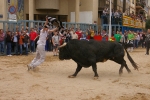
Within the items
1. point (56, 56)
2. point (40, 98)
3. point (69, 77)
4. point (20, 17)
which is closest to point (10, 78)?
point (69, 77)

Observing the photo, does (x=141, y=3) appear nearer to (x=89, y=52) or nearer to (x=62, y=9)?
(x=62, y=9)

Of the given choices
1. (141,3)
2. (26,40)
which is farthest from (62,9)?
(141,3)

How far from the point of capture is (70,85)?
837 cm

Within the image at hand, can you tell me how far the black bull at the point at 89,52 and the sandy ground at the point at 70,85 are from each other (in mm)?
557

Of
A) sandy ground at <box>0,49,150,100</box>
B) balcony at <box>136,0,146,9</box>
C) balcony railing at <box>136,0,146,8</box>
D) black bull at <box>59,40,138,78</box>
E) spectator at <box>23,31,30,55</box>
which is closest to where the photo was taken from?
sandy ground at <box>0,49,150,100</box>

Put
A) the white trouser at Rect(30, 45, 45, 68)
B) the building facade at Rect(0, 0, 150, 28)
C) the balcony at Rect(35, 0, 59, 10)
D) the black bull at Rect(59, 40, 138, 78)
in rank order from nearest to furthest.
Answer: the black bull at Rect(59, 40, 138, 78) → the white trouser at Rect(30, 45, 45, 68) → the building facade at Rect(0, 0, 150, 28) → the balcony at Rect(35, 0, 59, 10)

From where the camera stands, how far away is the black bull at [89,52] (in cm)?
959

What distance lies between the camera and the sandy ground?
23.2ft

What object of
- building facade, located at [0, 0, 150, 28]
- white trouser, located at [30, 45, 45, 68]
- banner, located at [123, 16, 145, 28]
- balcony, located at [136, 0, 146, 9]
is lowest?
white trouser, located at [30, 45, 45, 68]

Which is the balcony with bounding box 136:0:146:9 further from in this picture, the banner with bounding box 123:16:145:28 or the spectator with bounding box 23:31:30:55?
the spectator with bounding box 23:31:30:55

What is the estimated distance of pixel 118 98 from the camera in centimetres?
695

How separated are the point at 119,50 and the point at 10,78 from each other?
390 cm

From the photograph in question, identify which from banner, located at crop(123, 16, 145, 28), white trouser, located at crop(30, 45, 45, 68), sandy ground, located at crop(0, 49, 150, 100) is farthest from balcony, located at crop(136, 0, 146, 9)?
white trouser, located at crop(30, 45, 45, 68)

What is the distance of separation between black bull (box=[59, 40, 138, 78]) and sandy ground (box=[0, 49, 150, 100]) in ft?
1.83
